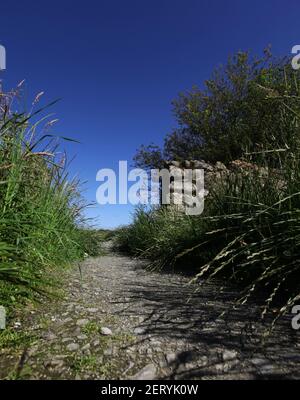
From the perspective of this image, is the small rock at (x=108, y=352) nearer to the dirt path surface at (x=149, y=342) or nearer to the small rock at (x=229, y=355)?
the dirt path surface at (x=149, y=342)

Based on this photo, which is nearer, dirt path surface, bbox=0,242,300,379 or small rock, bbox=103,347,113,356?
dirt path surface, bbox=0,242,300,379

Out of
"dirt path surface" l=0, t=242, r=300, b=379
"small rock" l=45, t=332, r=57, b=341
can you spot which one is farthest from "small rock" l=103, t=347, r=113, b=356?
"small rock" l=45, t=332, r=57, b=341

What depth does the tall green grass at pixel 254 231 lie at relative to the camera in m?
1.61

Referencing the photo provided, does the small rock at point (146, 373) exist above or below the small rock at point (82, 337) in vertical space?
below

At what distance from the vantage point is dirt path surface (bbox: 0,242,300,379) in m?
1.02

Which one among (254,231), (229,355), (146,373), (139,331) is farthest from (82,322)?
(254,231)

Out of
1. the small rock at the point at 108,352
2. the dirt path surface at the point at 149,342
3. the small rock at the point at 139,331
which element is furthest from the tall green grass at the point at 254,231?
the small rock at the point at 108,352

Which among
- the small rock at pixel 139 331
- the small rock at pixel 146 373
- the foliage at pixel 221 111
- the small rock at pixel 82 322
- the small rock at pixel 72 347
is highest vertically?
the foliage at pixel 221 111

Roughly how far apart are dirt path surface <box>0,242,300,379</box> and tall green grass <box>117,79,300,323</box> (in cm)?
16

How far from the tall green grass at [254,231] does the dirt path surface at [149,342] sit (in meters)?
0.16

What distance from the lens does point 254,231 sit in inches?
87.2

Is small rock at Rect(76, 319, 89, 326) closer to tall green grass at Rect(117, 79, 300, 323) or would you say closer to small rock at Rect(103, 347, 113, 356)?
small rock at Rect(103, 347, 113, 356)

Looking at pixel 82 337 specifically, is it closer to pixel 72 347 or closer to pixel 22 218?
pixel 72 347

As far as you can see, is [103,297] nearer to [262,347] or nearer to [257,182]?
[262,347]
